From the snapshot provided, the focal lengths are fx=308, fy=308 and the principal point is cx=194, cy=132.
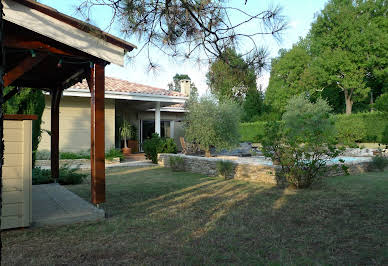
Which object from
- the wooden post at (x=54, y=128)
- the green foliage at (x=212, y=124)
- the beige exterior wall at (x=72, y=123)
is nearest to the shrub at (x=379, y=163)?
the green foliage at (x=212, y=124)

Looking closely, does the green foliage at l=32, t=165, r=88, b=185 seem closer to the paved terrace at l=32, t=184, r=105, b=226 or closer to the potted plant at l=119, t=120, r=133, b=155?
the paved terrace at l=32, t=184, r=105, b=226

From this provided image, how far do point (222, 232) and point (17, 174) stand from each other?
272 cm

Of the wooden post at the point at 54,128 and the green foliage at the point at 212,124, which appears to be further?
the green foliage at the point at 212,124

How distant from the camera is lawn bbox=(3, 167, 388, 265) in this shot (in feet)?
10.4

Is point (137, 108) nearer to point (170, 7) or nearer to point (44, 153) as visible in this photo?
point (44, 153)

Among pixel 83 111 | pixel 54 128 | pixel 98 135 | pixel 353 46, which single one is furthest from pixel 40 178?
pixel 353 46

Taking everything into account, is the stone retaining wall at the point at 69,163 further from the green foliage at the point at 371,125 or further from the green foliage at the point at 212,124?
the green foliage at the point at 371,125

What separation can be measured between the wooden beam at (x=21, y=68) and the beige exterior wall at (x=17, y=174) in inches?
25.8

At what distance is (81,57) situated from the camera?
188 inches

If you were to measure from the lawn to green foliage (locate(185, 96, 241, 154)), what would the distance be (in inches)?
313

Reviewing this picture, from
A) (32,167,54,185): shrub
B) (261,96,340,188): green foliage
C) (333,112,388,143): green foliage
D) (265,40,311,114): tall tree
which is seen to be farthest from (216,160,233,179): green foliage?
(265,40,311,114): tall tree

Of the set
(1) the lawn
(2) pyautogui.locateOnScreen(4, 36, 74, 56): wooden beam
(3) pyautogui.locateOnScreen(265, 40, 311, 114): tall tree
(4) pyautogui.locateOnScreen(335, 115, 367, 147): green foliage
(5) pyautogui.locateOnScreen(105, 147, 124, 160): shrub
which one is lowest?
(1) the lawn

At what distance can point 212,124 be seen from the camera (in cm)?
1448

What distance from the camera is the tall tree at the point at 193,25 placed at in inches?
163
